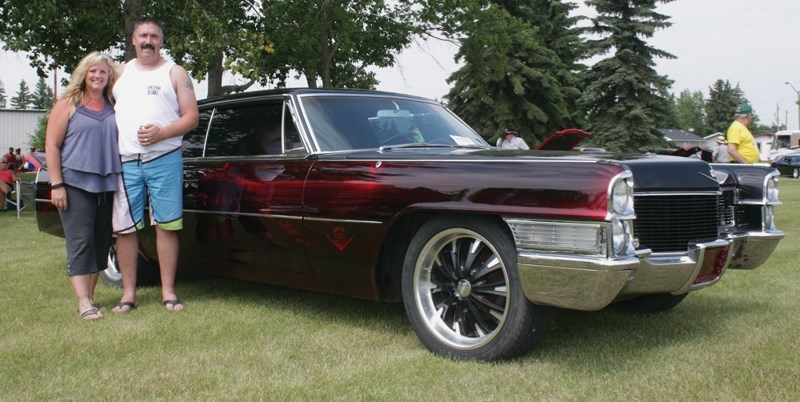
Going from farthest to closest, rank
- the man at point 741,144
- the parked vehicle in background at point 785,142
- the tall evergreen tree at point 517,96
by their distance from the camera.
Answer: the parked vehicle in background at point 785,142 → the tall evergreen tree at point 517,96 → the man at point 741,144

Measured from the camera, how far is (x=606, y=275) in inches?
122

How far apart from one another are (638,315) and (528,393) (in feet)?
5.89

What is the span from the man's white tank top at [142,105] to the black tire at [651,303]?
Result: 10.3 feet

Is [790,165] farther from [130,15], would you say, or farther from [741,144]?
[130,15]

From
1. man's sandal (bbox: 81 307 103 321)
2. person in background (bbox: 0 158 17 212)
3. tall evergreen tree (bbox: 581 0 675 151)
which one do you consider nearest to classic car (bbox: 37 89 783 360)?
man's sandal (bbox: 81 307 103 321)

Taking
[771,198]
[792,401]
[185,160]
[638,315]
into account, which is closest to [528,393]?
[792,401]

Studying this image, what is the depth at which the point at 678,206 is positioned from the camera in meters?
3.54

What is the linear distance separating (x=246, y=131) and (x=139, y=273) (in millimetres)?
1775

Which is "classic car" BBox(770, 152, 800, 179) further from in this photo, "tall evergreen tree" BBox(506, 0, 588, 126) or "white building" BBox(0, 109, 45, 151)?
"white building" BBox(0, 109, 45, 151)

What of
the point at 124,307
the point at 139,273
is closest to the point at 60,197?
the point at 124,307

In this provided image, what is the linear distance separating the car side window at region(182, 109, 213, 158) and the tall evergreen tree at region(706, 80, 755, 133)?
82.3m

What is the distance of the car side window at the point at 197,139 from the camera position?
5.31m

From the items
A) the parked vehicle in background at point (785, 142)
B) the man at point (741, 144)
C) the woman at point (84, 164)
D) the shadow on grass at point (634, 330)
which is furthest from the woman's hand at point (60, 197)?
the parked vehicle in background at point (785, 142)

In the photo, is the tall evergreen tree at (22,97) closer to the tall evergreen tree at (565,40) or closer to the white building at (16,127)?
the white building at (16,127)
